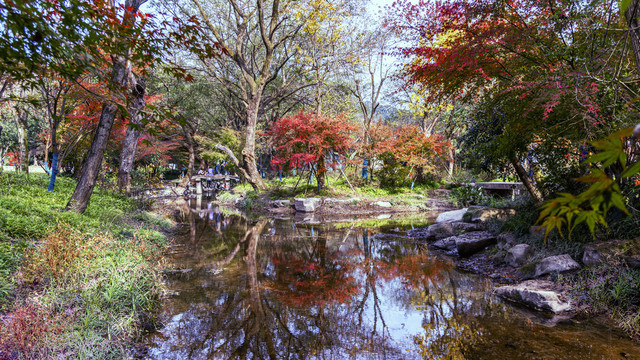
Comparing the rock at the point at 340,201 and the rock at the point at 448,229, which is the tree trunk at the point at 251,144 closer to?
the rock at the point at 340,201

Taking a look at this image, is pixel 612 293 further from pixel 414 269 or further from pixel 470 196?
pixel 470 196

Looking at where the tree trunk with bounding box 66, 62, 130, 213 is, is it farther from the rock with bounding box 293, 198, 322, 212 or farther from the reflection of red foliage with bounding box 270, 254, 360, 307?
the rock with bounding box 293, 198, 322, 212

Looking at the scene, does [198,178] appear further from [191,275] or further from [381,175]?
[191,275]

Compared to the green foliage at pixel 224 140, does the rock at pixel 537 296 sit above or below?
below

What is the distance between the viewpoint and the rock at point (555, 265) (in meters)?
4.39

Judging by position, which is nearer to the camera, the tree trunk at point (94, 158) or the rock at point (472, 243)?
the rock at point (472, 243)

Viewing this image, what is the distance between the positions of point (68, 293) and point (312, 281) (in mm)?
2972

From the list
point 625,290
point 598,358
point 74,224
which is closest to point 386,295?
point 598,358

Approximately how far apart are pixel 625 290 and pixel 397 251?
3674 millimetres

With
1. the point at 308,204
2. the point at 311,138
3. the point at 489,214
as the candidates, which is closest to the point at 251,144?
the point at 311,138

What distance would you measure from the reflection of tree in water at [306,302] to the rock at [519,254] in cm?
104

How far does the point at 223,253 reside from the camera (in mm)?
6676

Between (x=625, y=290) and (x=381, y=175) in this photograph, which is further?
(x=381, y=175)

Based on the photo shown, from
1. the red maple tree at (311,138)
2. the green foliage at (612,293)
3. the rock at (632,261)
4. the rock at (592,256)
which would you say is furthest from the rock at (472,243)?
the red maple tree at (311,138)
